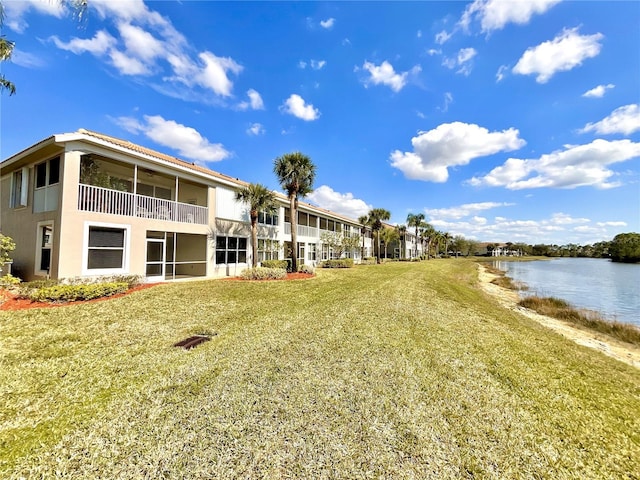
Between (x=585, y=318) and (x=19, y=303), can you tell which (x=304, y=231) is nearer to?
(x=19, y=303)

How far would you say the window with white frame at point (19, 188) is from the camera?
1223 centimetres

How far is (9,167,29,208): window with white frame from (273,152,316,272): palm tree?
1280 cm

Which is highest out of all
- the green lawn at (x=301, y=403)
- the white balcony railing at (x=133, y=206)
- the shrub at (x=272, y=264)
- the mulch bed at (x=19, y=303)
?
the white balcony railing at (x=133, y=206)

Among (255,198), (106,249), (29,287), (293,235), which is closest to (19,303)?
(29,287)

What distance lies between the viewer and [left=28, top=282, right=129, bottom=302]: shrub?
846 cm

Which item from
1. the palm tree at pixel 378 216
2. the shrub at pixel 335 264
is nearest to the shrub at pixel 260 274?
the shrub at pixel 335 264

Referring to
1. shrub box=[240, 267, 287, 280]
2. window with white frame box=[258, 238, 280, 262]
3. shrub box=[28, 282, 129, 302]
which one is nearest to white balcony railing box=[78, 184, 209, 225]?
shrub box=[28, 282, 129, 302]

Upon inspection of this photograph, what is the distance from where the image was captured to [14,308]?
786 cm

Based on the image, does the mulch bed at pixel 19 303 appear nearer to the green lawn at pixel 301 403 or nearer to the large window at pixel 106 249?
the green lawn at pixel 301 403

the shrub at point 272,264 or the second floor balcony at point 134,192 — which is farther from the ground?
the second floor balcony at point 134,192

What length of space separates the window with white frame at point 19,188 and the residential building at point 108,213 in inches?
2.0

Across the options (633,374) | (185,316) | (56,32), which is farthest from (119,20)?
(633,374)

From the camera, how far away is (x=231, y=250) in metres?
17.3

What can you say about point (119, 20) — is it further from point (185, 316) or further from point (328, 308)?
point (328, 308)
